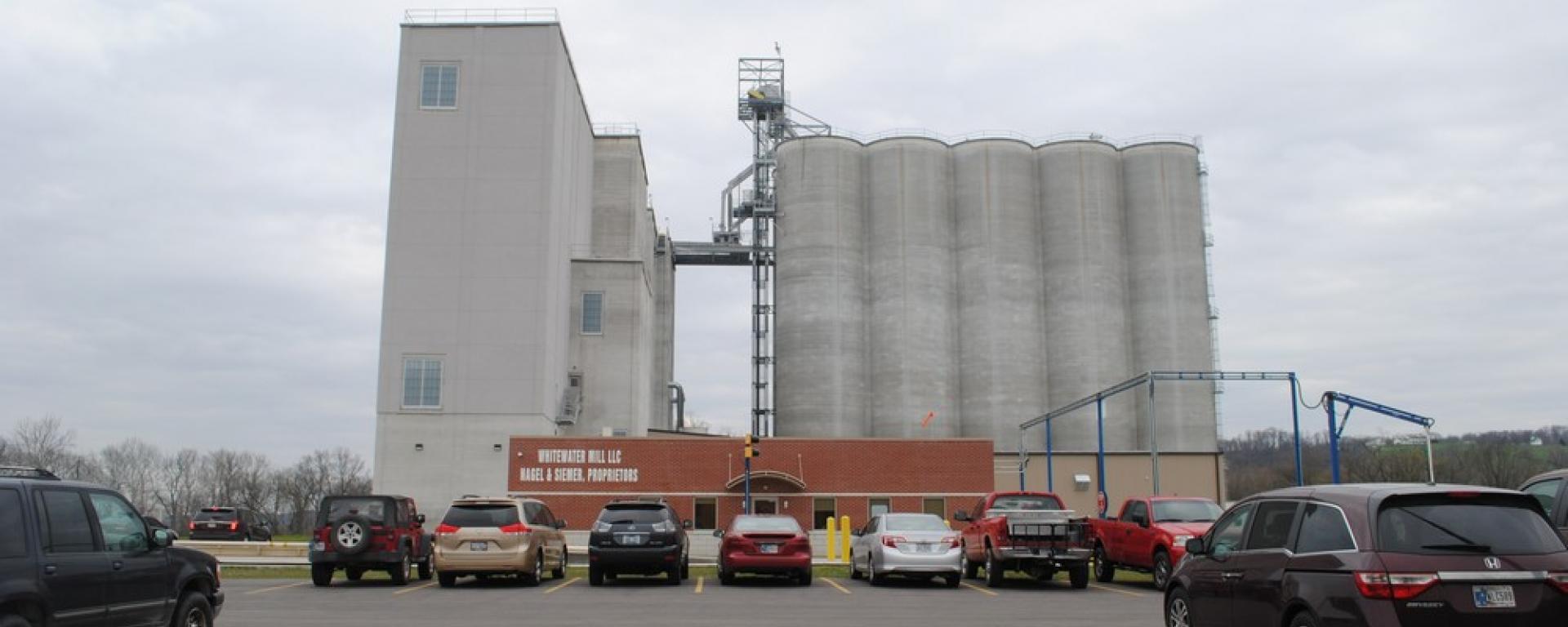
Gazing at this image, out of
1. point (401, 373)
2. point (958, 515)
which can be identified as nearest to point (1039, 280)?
point (401, 373)

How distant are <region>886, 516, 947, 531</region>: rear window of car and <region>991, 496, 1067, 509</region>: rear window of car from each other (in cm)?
203

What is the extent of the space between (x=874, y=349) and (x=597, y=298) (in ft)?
50.6

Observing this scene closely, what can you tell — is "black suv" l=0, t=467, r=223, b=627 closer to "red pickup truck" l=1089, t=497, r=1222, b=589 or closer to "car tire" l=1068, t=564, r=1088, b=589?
"car tire" l=1068, t=564, r=1088, b=589

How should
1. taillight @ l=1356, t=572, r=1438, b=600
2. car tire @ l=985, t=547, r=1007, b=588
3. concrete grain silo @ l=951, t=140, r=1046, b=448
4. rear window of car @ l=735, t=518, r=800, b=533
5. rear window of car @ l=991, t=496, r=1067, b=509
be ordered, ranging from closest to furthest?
1. taillight @ l=1356, t=572, r=1438, b=600
2. rear window of car @ l=735, t=518, r=800, b=533
3. car tire @ l=985, t=547, r=1007, b=588
4. rear window of car @ l=991, t=496, r=1067, b=509
5. concrete grain silo @ l=951, t=140, r=1046, b=448

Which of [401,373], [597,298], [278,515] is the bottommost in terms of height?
[278,515]

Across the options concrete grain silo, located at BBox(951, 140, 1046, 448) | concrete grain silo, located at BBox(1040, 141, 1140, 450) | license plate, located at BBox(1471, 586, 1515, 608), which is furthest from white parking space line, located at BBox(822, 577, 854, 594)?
concrete grain silo, located at BBox(1040, 141, 1140, 450)

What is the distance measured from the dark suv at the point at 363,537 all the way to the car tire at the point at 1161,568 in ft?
46.2

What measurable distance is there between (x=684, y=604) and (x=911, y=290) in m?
47.3

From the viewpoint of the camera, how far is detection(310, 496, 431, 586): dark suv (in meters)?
21.6

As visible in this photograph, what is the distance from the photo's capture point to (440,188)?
51156mm

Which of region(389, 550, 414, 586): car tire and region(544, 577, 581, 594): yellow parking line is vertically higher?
region(389, 550, 414, 586): car tire

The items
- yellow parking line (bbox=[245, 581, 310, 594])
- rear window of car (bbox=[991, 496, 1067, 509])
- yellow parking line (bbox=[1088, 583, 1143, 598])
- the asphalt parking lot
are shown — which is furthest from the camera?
rear window of car (bbox=[991, 496, 1067, 509])

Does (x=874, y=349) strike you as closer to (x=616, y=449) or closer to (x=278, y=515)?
(x=616, y=449)

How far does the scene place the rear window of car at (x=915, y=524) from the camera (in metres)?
22.2
